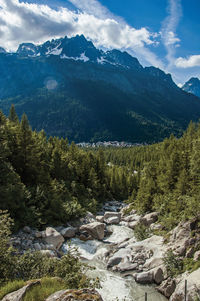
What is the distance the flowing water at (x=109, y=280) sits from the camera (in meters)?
16.8

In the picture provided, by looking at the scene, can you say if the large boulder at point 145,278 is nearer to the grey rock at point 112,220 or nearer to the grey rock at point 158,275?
the grey rock at point 158,275

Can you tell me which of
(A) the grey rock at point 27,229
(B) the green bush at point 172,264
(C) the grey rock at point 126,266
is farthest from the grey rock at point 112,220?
(B) the green bush at point 172,264

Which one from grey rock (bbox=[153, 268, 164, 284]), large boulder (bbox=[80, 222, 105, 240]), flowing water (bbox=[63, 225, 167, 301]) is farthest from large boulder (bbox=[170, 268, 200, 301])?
large boulder (bbox=[80, 222, 105, 240])

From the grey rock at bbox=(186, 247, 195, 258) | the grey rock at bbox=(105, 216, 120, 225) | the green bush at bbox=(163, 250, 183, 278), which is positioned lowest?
the grey rock at bbox=(105, 216, 120, 225)

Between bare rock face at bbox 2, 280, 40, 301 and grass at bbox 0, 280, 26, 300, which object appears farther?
grass at bbox 0, 280, 26, 300

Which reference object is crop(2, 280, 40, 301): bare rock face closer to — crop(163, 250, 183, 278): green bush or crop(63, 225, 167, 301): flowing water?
crop(63, 225, 167, 301): flowing water

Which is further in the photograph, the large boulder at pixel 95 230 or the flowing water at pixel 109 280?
the large boulder at pixel 95 230

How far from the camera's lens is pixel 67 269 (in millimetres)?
11445

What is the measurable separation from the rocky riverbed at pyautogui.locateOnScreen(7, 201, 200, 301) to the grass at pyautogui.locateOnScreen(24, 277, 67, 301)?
29.4ft

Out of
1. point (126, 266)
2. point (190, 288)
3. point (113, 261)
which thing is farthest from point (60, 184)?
point (190, 288)

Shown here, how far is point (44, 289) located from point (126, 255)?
1680cm

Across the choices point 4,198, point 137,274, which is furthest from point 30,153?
point 137,274

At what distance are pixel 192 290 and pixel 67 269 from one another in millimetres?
9765

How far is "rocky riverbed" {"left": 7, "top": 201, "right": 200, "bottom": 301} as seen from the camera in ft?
56.1
